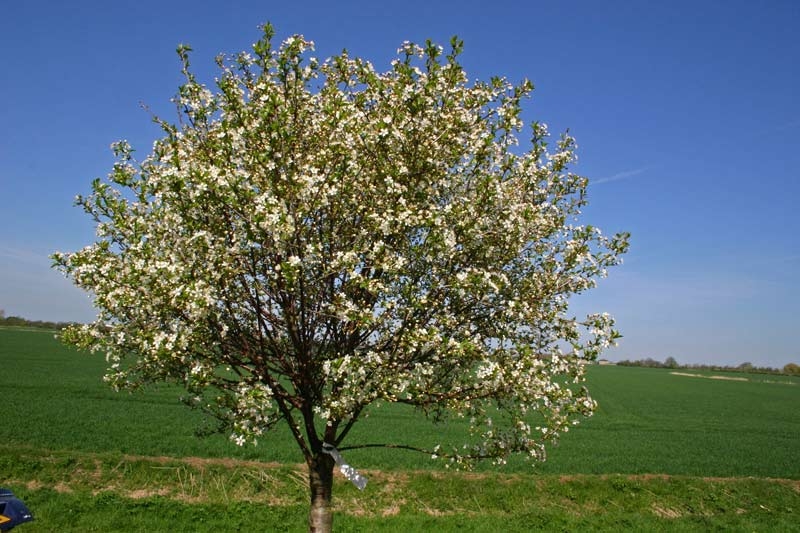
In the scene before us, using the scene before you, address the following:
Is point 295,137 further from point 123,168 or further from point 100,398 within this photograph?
point 100,398

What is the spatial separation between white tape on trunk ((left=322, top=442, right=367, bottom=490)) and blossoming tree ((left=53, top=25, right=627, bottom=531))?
360mm

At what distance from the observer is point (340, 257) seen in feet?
27.4

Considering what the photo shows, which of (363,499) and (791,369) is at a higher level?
(791,369)

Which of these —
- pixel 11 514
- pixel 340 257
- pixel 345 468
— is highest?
pixel 340 257

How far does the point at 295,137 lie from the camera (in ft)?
30.2

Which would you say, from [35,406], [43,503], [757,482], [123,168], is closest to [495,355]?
[123,168]

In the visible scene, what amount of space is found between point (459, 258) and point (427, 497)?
657 inches

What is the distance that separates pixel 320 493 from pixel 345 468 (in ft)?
4.50

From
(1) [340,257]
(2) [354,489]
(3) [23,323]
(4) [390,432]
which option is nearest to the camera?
(1) [340,257]

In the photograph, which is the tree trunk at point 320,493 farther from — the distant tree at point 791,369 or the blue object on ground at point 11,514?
the distant tree at point 791,369

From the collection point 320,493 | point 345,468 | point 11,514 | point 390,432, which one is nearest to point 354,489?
point 320,493

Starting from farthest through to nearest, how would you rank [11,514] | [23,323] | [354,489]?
1. [23,323]
2. [354,489]
3. [11,514]

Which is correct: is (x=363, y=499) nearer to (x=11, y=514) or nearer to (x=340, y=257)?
(x=340, y=257)

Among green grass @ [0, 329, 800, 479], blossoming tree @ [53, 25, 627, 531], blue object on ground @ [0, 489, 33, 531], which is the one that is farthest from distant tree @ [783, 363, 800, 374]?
blue object on ground @ [0, 489, 33, 531]
